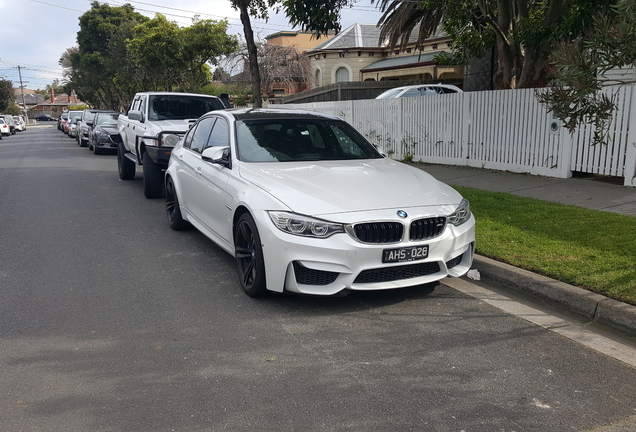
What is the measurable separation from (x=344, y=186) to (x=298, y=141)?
4.69ft

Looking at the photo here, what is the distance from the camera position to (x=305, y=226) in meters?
4.73

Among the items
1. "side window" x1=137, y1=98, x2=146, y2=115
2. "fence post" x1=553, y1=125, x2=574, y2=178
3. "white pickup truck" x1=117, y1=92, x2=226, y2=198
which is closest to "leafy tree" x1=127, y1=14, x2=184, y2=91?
"white pickup truck" x1=117, y1=92, x2=226, y2=198

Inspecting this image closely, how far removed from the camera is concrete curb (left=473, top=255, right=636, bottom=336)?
182 inches

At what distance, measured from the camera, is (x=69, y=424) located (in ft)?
10.8

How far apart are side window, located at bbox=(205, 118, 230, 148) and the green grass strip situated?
301cm

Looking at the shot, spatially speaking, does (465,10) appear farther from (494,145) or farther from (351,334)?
(351,334)

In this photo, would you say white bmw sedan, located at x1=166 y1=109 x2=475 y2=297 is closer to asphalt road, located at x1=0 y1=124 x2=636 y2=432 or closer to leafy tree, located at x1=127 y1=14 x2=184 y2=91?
asphalt road, located at x1=0 y1=124 x2=636 y2=432

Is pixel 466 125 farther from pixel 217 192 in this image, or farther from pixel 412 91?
pixel 217 192

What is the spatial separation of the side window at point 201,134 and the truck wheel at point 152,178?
3085mm

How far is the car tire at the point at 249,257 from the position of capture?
5016 millimetres

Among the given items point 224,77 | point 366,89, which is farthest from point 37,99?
point 366,89

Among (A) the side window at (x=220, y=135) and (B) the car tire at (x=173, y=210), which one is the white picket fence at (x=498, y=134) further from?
(B) the car tire at (x=173, y=210)

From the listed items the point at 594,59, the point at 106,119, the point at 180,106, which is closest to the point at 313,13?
the point at 180,106

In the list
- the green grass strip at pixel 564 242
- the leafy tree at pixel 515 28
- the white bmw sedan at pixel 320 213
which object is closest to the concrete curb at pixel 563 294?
the green grass strip at pixel 564 242
